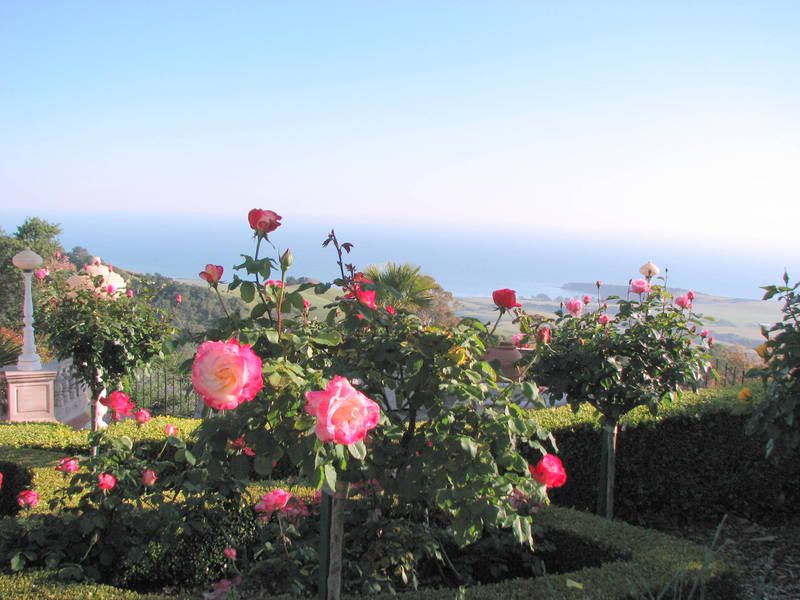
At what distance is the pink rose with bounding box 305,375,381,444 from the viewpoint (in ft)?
5.49

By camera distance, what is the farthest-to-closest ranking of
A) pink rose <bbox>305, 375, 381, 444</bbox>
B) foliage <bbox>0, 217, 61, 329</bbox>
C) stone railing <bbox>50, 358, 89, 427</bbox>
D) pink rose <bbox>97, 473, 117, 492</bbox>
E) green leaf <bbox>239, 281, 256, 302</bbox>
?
1. foliage <bbox>0, 217, 61, 329</bbox>
2. stone railing <bbox>50, 358, 89, 427</bbox>
3. pink rose <bbox>97, 473, 117, 492</bbox>
4. green leaf <bbox>239, 281, 256, 302</bbox>
5. pink rose <bbox>305, 375, 381, 444</bbox>

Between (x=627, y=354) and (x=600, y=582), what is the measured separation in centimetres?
176

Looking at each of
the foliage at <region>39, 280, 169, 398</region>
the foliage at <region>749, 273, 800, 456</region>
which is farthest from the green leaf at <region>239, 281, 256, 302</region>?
the foliage at <region>39, 280, 169, 398</region>

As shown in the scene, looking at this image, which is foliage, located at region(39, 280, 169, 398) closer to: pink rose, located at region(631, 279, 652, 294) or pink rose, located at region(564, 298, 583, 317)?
pink rose, located at region(564, 298, 583, 317)

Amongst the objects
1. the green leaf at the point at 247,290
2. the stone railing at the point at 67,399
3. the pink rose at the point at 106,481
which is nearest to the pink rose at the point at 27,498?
the pink rose at the point at 106,481

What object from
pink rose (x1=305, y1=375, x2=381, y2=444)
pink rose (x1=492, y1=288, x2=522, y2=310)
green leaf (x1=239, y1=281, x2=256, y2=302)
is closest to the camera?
pink rose (x1=305, y1=375, x2=381, y2=444)

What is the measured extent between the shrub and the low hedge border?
176cm

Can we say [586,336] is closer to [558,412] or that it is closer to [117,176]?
[558,412]

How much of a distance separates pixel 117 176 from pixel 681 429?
1749 inches

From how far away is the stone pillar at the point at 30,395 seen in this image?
8188 millimetres

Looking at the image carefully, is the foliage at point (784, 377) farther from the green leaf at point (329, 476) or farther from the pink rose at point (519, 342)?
the green leaf at point (329, 476)

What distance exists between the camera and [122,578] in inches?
135

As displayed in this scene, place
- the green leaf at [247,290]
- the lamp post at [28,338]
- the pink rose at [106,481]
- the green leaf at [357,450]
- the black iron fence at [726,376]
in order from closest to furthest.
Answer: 1. the green leaf at [357,450]
2. the green leaf at [247,290]
3. the pink rose at [106,481]
4. the black iron fence at [726,376]
5. the lamp post at [28,338]

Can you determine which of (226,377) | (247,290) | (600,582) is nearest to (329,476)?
(226,377)
